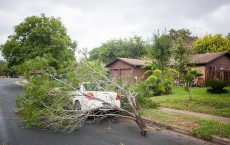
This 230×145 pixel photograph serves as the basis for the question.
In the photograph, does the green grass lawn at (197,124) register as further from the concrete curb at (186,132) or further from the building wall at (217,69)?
the building wall at (217,69)

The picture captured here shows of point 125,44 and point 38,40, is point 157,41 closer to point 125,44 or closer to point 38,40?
point 38,40

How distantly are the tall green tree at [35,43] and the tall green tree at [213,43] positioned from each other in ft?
88.0

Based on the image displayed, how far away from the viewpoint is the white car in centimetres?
786

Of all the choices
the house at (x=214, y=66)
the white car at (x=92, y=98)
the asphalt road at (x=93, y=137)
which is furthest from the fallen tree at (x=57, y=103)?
the house at (x=214, y=66)

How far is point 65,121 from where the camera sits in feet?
24.2

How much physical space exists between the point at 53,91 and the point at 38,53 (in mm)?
22195

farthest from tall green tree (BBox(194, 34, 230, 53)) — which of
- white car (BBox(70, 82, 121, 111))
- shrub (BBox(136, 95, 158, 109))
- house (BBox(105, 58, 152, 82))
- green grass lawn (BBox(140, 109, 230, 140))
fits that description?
white car (BBox(70, 82, 121, 111))

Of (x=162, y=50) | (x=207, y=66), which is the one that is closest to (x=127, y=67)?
(x=162, y=50)

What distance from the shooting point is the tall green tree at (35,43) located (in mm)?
28527

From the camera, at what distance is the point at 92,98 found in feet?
25.4

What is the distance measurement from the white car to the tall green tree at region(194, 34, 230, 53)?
115 feet

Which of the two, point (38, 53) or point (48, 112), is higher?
point (38, 53)

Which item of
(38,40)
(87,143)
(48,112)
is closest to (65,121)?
(48,112)

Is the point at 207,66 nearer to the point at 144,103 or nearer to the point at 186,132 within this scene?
the point at 144,103
